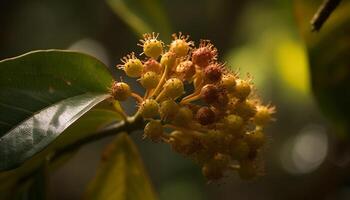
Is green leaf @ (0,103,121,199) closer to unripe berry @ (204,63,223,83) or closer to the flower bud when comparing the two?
the flower bud

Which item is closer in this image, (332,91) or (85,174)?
Result: (332,91)

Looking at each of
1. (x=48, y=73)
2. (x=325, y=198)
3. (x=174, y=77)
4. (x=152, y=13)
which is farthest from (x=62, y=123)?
(x=325, y=198)

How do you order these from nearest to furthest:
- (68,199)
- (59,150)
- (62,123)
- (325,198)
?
(62,123) < (59,150) < (325,198) < (68,199)

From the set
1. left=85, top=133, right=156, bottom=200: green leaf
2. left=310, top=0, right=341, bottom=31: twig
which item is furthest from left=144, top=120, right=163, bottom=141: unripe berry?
left=310, top=0, right=341, bottom=31: twig

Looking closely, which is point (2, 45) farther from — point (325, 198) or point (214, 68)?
point (214, 68)

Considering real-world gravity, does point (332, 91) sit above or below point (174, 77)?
above

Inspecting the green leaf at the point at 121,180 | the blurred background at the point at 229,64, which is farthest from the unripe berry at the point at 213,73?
the blurred background at the point at 229,64

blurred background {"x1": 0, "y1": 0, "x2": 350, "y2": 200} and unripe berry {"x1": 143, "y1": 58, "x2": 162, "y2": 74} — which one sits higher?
blurred background {"x1": 0, "y1": 0, "x2": 350, "y2": 200}
